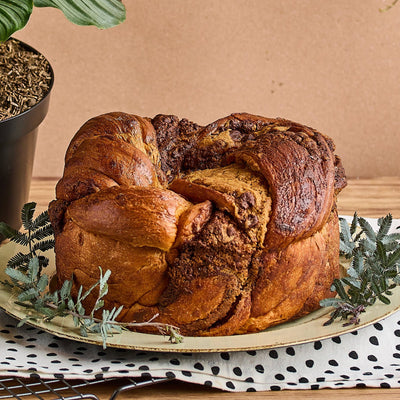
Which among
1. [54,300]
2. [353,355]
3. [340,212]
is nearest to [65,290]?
[54,300]

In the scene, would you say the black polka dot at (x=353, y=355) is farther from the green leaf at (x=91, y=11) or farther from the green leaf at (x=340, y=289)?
the green leaf at (x=91, y=11)

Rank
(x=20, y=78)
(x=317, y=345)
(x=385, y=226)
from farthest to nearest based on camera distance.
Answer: (x=20, y=78)
(x=385, y=226)
(x=317, y=345)

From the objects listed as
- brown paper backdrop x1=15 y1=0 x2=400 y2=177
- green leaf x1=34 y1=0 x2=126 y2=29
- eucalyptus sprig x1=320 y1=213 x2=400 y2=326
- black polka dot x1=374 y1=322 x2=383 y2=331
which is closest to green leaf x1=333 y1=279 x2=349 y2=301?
eucalyptus sprig x1=320 y1=213 x2=400 y2=326

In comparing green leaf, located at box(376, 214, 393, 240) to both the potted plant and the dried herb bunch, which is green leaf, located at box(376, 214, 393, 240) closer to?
the potted plant

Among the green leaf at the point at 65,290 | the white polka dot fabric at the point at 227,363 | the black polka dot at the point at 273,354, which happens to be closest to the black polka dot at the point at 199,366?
the white polka dot fabric at the point at 227,363

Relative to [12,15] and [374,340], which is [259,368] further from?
[12,15]

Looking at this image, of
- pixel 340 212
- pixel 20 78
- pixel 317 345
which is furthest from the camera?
pixel 340 212
